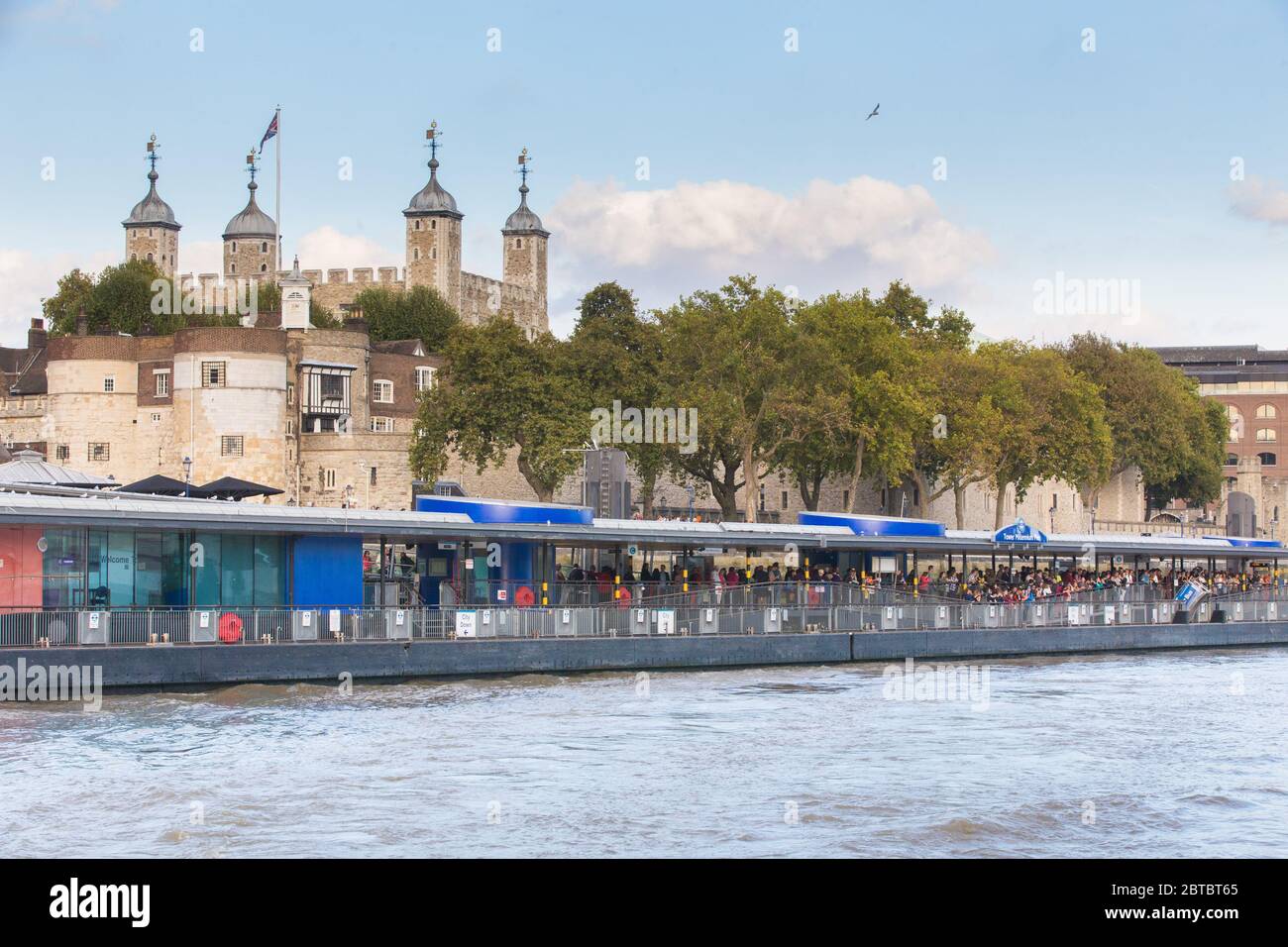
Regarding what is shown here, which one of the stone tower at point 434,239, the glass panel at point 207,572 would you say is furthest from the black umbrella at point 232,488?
the stone tower at point 434,239

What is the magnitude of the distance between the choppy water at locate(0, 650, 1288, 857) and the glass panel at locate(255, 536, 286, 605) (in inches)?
121

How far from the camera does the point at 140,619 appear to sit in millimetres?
41125

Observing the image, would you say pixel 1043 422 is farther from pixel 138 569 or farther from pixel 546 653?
pixel 138 569

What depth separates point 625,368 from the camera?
294 feet

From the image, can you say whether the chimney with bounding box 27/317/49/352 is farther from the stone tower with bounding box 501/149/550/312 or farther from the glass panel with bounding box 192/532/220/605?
the glass panel with bounding box 192/532/220/605

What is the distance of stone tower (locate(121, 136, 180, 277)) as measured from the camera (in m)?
173

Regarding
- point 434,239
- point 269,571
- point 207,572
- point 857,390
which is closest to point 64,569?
point 207,572

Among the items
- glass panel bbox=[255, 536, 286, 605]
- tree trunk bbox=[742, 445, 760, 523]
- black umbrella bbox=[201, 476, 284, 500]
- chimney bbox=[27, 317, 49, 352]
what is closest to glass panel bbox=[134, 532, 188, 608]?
glass panel bbox=[255, 536, 286, 605]

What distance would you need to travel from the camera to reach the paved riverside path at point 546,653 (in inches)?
1587

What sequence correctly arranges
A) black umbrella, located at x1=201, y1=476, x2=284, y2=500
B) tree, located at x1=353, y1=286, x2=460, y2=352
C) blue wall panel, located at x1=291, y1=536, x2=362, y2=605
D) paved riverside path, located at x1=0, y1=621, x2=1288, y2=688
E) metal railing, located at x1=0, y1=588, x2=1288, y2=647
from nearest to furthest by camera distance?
metal railing, located at x1=0, y1=588, x2=1288, y2=647
paved riverside path, located at x1=0, y1=621, x2=1288, y2=688
blue wall panel, located at x1=291, y1=536, x2=362, y2=605
black umbrella, located at x1=201, y1=476, x2=284, y2=500
tree, located at x1=353, y1=286, x2=460, y2=352

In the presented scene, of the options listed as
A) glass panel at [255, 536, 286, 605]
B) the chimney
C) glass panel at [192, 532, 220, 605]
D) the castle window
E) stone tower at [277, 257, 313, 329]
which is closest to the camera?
glass panel at [192, 532, 220, 605]
